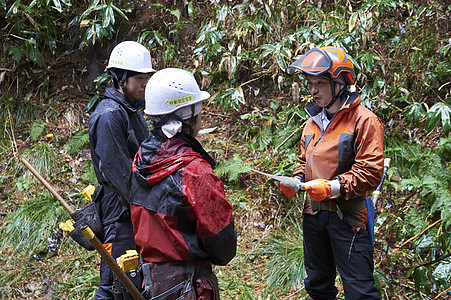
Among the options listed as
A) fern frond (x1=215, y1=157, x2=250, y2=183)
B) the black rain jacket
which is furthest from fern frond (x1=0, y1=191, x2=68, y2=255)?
the black rain jacket

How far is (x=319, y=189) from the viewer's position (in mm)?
2816

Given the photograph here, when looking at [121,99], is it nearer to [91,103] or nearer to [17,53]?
[91,103]

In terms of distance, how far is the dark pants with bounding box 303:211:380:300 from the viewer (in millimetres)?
2865

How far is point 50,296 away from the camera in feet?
15.0

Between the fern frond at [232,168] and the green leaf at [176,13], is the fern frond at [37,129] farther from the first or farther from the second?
the fern frond at [232,168]

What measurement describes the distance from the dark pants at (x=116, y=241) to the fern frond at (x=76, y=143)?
3584 mm

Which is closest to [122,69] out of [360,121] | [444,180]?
[360,121]

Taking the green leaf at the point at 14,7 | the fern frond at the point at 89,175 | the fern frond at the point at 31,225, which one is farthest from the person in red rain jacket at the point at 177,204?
the green leaf at the point at 14,7

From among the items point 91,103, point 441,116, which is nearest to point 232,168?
point 441,116

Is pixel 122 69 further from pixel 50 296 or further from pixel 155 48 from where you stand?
pixel 155 48

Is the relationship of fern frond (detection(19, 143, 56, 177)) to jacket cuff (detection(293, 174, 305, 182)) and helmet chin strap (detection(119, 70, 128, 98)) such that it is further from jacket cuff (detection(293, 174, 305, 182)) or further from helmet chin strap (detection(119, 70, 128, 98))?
jacket cuff (detection(293, 174, 305, 182))

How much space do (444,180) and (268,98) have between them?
10.0 feet

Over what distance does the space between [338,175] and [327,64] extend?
82 cm

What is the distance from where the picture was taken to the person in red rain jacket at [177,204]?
6.94 feet
